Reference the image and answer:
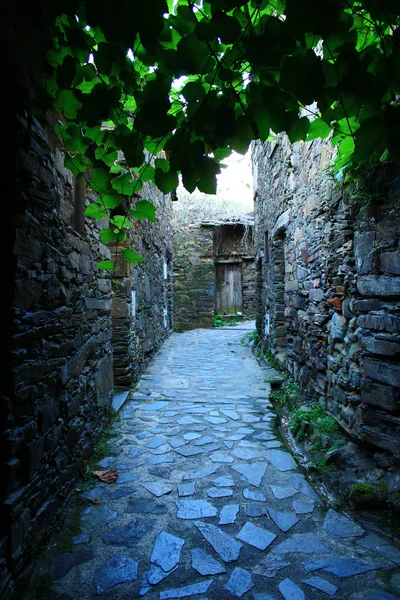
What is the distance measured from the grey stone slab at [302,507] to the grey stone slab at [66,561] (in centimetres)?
123

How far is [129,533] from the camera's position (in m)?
2.04

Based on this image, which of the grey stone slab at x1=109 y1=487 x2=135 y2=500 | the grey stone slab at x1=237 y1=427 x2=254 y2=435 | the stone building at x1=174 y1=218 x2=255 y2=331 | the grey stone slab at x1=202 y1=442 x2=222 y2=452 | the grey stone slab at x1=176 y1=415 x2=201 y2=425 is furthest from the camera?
the stone building at x1=174 y1=218 x2=255 y2=331

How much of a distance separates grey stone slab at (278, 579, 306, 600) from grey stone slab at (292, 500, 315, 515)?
0.57 m

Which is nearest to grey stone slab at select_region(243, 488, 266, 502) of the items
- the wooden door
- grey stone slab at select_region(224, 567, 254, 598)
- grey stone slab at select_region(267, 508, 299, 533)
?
grey stone slab at select_region(267, 508, 299, 533)

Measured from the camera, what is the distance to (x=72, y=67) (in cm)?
130

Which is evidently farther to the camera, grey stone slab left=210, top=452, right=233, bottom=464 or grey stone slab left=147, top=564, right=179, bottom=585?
grey stone slab left=210, top=452, right=233, bottom=464

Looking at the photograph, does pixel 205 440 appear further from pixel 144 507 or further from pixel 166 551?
pixel 166 551

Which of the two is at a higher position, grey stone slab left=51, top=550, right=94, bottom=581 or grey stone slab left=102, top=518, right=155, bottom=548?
grey stone slab left=51, top=550, right=94, bottom=581

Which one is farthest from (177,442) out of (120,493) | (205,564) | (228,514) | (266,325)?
(266,325)

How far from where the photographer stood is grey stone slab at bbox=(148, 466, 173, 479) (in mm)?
2666

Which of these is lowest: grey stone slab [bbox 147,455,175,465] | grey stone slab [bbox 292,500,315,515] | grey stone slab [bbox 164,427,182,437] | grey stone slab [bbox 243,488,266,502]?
grey stone slab [bbox 243,488,266,502]

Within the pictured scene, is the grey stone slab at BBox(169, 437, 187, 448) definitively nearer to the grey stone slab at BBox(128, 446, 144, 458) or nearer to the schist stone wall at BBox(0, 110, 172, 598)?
the grey stone slab at BBox(128, 446, 144, 458)

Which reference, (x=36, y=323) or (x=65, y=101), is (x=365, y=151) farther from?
(x=36, y=323)

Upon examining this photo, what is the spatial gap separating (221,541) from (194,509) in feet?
1.09
